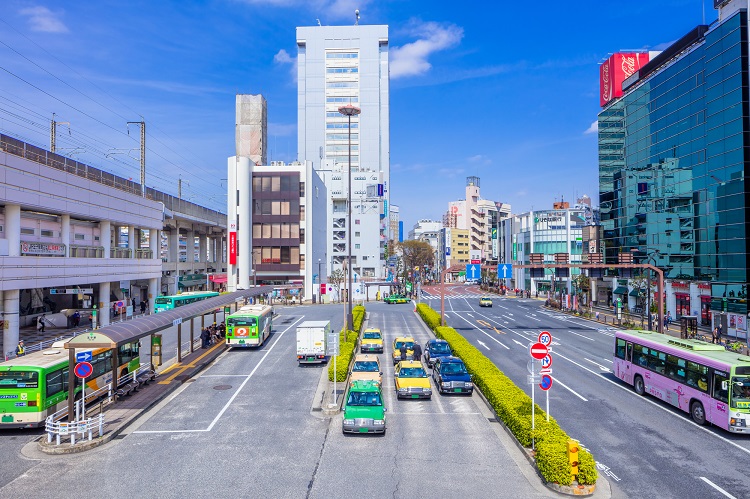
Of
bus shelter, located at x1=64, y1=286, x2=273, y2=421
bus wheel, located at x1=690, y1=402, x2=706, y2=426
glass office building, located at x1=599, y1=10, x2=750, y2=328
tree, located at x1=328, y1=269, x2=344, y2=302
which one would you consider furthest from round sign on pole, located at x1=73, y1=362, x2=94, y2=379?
tree, located at x1=328, y1=269, x2=344, y2=302

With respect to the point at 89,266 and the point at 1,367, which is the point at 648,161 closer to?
the point at 89,266

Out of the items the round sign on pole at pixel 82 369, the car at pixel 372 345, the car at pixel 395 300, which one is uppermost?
the round sign on pole at pixel 82 369

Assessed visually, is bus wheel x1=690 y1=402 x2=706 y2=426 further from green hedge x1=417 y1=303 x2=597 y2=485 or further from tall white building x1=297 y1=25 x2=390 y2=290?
tall white building x1=297 y1=25 x2=390 y2=290

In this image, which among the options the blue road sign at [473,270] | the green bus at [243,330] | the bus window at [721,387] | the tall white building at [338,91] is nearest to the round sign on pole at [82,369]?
the green bus at [243,330]

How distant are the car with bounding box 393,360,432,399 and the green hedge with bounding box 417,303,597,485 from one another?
8.67ft

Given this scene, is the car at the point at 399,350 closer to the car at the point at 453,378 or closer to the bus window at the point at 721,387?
the car at the point at 453,378

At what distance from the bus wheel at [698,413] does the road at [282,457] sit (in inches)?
324

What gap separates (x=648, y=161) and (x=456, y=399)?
170 feet

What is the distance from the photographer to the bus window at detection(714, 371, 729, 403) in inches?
733

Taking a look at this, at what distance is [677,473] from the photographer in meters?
15.0

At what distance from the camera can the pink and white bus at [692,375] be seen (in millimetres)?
18391

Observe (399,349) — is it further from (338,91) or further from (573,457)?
(338,91)

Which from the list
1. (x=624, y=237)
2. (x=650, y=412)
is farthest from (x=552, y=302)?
(x=650, y=412)

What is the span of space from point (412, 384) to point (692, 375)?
1178 centimetres
